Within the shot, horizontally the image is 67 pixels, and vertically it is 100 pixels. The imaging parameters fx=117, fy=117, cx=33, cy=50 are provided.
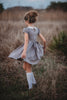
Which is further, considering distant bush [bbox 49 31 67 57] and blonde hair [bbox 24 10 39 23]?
distant bush [bbox 49 31 67 57]

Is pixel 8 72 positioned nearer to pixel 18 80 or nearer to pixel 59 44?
pixel 18 80

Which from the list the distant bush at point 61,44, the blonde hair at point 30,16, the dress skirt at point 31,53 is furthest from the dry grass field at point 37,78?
the blonde hair at point 30,16

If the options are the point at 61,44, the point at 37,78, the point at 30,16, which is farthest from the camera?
the point at 61,44

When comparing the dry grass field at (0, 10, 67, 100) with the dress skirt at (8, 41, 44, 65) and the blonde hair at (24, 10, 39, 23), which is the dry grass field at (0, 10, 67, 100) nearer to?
the dress skirt at (8, 41, 44, 65)

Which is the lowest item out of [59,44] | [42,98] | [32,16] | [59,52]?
[42,98]

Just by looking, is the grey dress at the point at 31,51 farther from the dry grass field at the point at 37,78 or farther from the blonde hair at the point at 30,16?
the dry grass field at the point at 37,78

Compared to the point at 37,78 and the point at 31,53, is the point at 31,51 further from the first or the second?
the point at 37,78

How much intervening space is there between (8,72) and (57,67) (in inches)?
52.8

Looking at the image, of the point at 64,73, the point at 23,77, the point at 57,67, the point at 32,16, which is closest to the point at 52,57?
the point at 57,67

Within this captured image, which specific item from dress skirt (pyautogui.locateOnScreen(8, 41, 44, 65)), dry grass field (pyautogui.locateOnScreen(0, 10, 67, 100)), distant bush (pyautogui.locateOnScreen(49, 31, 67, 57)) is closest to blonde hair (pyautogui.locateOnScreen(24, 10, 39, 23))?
dress skirt (pyautogui.locateOnScreen(8, 41, 44, 65))

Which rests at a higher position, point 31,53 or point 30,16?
point 30,16

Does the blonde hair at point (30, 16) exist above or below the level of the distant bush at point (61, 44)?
above

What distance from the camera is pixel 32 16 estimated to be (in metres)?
2.19

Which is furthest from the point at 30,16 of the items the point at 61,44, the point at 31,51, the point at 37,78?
the point at 61,44
